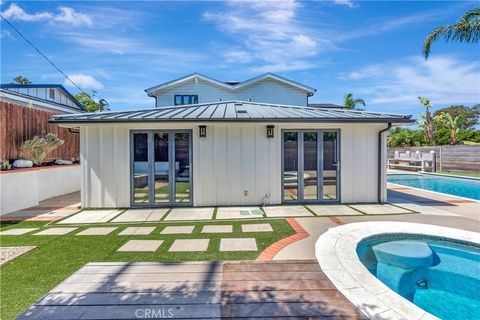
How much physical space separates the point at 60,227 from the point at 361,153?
8702mm

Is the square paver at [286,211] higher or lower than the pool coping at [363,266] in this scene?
higher

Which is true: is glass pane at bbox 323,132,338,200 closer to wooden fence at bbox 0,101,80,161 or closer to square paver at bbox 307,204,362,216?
square paver at bbox 307,204,362,216

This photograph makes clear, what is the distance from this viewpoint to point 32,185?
829 cm

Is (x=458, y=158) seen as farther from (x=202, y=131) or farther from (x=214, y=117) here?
(x=202, y=131)

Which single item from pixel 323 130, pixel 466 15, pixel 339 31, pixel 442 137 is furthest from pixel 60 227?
pixel 442 137

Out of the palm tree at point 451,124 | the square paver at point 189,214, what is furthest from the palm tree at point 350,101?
the square paver at point 189,214

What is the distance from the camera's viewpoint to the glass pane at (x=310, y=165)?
26.4 feet

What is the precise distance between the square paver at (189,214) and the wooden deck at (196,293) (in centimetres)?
282

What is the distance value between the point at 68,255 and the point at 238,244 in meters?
2.87

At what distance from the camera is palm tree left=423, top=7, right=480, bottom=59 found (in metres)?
11.4

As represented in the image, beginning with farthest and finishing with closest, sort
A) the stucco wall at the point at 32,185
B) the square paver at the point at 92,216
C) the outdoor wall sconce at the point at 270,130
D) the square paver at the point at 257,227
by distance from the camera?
the outdoor wall sconce at the point at 270,130
the stucco wall at the point at 32,185
the square paver at the point at 92,216
the square paver at the point at 257,227

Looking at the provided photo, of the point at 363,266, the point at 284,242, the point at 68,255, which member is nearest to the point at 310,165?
the point at 284,242

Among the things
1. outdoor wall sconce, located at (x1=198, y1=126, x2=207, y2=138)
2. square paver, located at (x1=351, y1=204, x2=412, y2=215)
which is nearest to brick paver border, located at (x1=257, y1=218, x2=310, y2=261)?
square paver, located at (x1=351, y1=204, x2=412, y2=215)

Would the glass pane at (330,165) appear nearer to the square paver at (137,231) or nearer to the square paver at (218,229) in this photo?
the square paver at (218,229)
